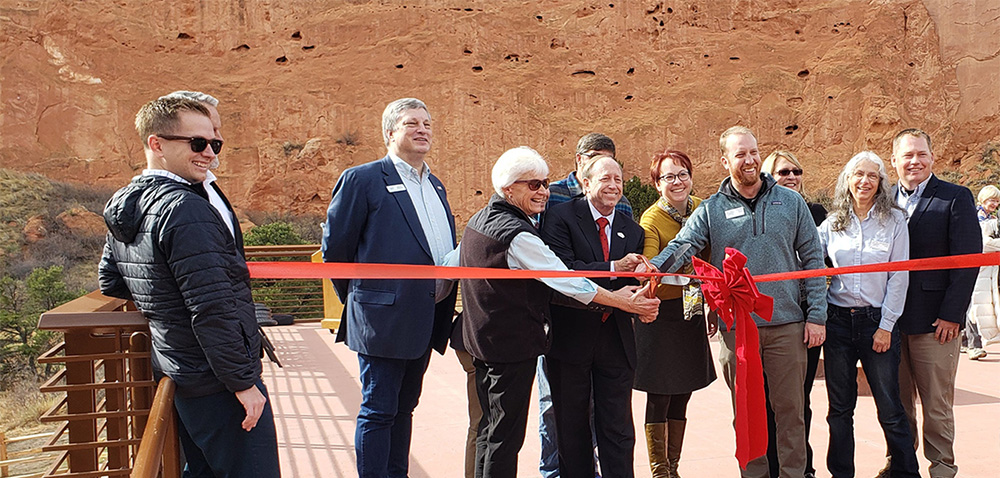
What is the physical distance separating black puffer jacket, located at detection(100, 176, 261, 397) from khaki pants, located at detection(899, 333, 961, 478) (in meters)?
3.22

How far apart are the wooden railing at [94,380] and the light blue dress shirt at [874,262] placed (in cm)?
322

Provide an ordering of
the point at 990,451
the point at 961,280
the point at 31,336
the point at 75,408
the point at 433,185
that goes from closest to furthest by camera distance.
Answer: the point at 75,408 → the point at 961,280 → the point at 433,185 → the point at 990,451 → the point at 31,336

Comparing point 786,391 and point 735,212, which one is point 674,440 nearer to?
point 786,391

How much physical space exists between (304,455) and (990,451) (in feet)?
13.5

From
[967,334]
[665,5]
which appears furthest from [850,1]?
[967,334]

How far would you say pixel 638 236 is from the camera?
3.65 m

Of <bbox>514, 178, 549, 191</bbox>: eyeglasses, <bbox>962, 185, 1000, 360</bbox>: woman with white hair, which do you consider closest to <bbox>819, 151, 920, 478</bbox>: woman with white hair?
<bbox>514, 178, 549, 191</bbox>: eyeglasses

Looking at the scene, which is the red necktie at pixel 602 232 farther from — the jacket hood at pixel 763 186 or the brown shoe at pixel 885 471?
the brown shoe at pixel 885 471

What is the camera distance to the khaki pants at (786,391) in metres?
3.57

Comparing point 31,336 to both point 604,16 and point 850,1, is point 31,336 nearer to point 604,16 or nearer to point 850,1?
point 604,16

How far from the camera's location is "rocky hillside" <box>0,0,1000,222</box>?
26.2 metres

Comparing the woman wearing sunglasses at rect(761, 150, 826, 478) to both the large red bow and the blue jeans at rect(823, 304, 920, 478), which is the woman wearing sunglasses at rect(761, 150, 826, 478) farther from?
the large red bow

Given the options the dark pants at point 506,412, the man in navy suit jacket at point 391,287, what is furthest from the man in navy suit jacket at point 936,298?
the man in navy suit jacket at point 391,287

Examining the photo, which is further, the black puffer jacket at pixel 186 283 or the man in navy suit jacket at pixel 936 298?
the man in navy suit jacket at pixel 936 298
